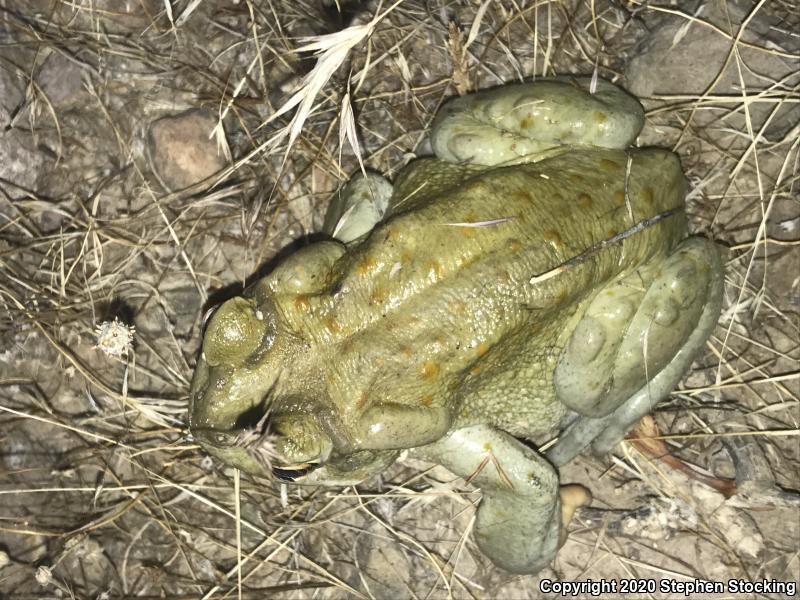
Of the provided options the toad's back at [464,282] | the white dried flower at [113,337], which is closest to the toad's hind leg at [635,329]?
the toad's back at [464,282]

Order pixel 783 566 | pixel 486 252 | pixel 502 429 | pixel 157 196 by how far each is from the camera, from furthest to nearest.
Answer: pixel 157 196
pixel 783 566
pixel 502 429
pixel 486 252

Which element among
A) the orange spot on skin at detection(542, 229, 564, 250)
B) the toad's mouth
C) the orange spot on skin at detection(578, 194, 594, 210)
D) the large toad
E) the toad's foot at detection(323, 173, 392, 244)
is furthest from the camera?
the toad's foot at detection(323, 173, 392, 244)

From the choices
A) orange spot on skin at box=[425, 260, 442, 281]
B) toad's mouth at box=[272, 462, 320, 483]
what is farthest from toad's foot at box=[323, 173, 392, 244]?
toad's mouth at box=[272, 462, 320, 483]

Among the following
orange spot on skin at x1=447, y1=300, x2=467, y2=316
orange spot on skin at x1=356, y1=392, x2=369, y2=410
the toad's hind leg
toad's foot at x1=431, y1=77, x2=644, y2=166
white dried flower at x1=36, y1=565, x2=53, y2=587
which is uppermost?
toad's foot at x1=431, y1=77, x2=644, y2=166

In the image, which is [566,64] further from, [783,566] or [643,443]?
[783,566]

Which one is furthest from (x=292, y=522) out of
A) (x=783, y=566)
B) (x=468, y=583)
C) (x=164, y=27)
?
(x=164, y=27)

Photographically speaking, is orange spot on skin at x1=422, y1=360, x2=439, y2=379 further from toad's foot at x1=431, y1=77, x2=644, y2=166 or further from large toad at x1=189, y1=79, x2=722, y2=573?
toad's foot at x1=431, y1=77, x2=644, y2=166

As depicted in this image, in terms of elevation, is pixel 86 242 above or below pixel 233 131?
below
